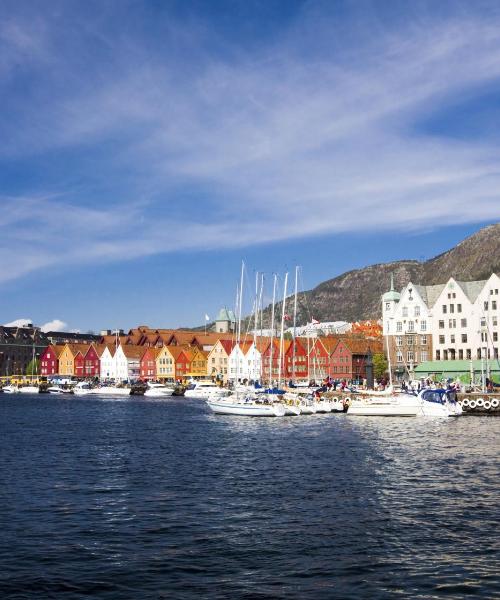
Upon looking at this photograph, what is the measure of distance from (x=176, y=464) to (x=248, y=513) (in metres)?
16.3

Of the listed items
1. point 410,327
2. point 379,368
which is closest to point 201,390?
point 379,368

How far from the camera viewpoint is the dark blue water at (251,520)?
21781 mm

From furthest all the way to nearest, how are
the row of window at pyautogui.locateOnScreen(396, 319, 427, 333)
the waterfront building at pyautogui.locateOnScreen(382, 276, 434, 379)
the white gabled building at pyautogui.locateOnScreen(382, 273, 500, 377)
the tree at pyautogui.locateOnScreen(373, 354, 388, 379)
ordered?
the tree at pyautogui.locateOnScreen(373, 354, 388, 379)
the row of window at pyautogui.locateOnScreen(396, 319, 427, 333)
the waterfront building at pyautogui.locateOnScreen(382, 276, 434, 379)
the white gabled building at pyautogui.locateOnScreen(382, 273, 500, 377)

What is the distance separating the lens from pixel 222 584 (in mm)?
21547

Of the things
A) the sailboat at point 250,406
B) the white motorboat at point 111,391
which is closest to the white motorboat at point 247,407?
the sailboat at point 250,406

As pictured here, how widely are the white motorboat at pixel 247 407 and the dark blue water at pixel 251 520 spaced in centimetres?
3077

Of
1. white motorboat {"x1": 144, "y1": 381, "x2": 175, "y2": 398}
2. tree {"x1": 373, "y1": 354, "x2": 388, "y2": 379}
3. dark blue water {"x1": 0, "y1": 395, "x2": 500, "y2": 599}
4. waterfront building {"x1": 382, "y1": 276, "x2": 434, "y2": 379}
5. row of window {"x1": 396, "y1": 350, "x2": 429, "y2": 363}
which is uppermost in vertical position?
waterfront building {"x1": 382, "y1": 276, "x2": 434, "y2": 379}

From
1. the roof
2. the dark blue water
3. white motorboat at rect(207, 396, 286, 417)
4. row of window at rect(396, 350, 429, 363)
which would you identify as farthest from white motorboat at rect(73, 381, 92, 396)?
the dark blue water

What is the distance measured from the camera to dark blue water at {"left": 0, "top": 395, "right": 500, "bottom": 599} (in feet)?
71.5

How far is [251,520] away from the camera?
29.8m

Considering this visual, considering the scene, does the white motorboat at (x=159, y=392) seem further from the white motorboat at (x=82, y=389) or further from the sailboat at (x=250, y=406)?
the sailboat at (x=250, y=406)

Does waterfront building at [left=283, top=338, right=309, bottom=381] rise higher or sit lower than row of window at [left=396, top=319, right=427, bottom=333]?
lower

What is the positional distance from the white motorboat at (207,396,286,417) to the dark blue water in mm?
30771

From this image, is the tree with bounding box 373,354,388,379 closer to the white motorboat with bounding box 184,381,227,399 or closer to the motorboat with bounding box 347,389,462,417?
the white motorboat with bounding box 184,381,227,399
